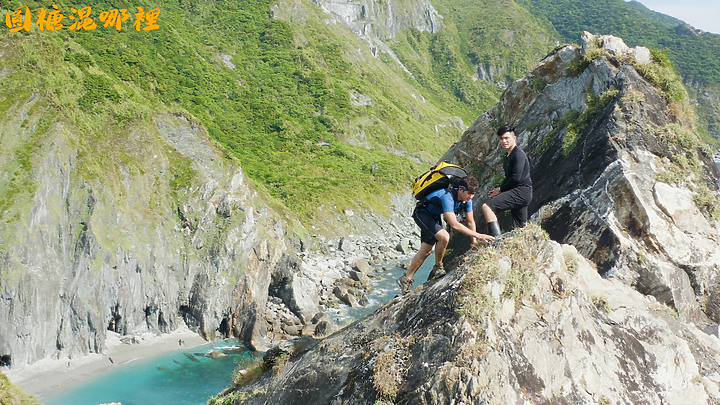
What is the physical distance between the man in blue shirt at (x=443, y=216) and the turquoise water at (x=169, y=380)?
2358 cm

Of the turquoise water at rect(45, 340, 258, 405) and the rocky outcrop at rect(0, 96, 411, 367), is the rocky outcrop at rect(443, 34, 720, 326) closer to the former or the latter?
the turquoise water at rect(45, 340, 258, 405)

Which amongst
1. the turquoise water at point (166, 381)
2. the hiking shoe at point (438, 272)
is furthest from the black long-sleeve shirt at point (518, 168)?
the turquoise water at point (166, 381)

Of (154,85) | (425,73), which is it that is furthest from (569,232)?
(425,73)

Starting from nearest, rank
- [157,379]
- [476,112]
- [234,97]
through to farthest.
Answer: [157,379] → [234,97] → [476,112]

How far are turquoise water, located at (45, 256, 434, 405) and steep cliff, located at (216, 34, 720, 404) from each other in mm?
23312

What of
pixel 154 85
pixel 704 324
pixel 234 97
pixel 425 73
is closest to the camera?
pixel 704 324

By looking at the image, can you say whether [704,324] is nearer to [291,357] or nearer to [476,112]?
[291,357]

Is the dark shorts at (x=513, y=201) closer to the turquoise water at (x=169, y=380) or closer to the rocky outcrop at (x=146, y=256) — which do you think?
the turquoise water at (x=169, y=380)

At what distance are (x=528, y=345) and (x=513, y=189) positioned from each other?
371 cm

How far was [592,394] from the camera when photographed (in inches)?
273

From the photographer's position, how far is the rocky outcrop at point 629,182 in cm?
1003

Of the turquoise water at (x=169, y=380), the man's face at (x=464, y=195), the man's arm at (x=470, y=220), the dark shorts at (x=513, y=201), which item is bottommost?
the turquoise water at (x=169, y=380)

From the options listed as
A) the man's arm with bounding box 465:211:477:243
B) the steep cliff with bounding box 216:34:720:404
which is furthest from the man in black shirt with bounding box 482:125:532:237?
the steep cliff with bounding box 216:34:720:404

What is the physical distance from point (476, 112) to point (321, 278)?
142597 millimetres
